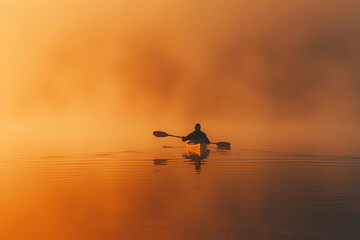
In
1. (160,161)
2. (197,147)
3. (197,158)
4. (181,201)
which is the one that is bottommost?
(181,201)

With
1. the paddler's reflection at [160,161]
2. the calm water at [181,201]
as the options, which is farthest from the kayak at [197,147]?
the calm water at [181,201]

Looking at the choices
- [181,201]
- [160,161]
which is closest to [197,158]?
[160,161]

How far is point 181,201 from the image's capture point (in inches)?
631

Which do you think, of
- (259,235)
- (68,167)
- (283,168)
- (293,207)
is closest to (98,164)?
(68,167)

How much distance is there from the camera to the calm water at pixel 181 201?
41.5 ft

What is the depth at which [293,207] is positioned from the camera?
15.1 m

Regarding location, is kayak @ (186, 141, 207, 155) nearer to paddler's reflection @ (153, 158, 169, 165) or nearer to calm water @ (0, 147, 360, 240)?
paddler's reflection @ (153, 158, 169, 165)

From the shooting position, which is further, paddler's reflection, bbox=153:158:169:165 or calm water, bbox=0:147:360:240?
Result: paddler's reflection, bbox=153:158:169:165

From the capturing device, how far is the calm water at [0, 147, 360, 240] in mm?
12664

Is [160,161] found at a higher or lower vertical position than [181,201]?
higher

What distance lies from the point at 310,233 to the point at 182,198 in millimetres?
5253

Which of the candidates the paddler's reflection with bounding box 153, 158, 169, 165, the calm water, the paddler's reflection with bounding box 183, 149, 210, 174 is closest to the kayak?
the paddler's reflection with bounding box 183, 149, 210, 174

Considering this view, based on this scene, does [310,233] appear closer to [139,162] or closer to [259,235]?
[259,235]

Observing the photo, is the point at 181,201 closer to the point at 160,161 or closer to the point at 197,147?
the point at 160,161
